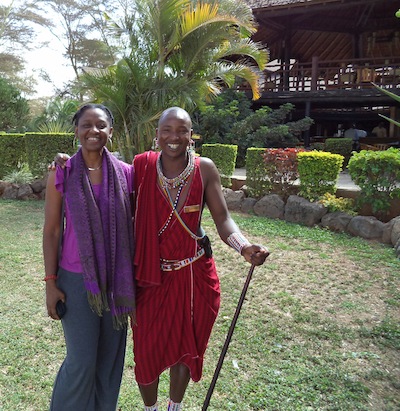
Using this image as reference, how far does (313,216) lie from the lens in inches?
272

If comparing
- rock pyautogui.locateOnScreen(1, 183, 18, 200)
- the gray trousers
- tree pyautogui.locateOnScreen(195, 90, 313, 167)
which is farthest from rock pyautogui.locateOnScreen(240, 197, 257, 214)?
the gray trousers

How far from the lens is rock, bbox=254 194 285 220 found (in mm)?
7484

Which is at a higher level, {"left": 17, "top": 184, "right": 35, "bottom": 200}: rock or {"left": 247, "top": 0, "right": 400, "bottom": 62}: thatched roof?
{"left": 247, "top": 0, "right": 400, "bottom": 62}: thatched roof

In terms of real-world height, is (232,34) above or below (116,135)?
above

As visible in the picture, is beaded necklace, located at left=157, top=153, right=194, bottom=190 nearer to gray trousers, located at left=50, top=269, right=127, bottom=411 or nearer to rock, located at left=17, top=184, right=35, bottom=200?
gray trousers, located at left=50, top=269, right=127, bottom=411

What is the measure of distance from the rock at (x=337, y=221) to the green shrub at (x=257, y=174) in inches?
58.2

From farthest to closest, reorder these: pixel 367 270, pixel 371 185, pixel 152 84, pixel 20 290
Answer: pixel 152 84 → pixel 371 185 → pixel 367 270 → pixel 20 290

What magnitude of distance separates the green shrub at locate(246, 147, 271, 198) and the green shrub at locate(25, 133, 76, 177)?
4.37 metres

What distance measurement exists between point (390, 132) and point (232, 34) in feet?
29.1

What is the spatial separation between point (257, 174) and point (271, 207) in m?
0.80

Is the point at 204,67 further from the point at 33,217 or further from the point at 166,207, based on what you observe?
the point at 166,207

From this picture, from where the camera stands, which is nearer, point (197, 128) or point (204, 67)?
point (204, 67)

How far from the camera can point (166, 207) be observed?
75.5 inches

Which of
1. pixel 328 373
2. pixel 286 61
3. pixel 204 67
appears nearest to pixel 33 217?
pixel 204 67
